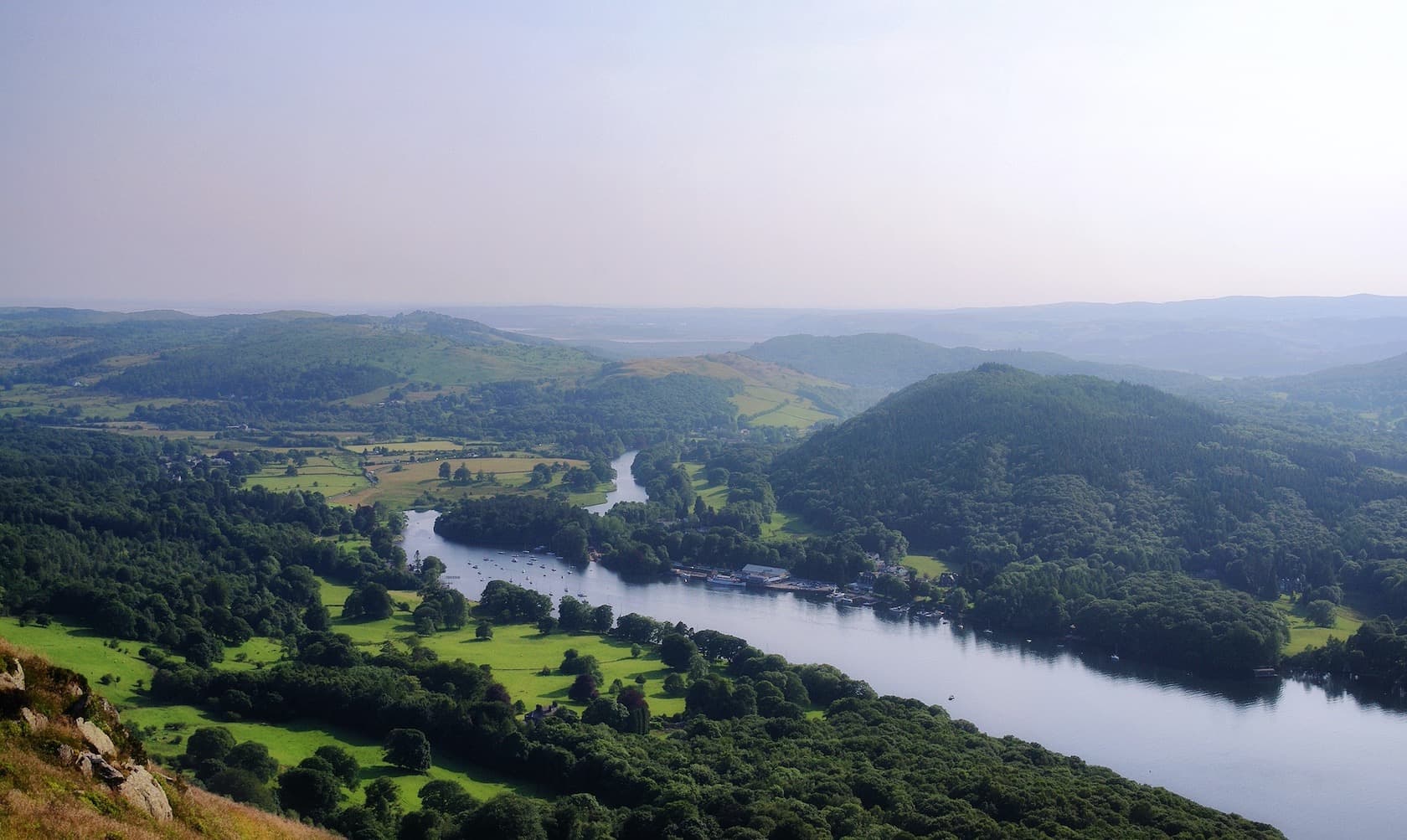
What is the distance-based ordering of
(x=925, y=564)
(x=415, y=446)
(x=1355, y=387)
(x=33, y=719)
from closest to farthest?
(x=33, y=719), (x=925, y=564), (x=415, y=446), (x=1355, y=387)

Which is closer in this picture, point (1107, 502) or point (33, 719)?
point (33, 719)

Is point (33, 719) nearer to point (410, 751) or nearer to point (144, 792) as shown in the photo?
point (144, 792)

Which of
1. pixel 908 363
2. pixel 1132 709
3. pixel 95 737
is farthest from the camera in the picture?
pixel 908 363

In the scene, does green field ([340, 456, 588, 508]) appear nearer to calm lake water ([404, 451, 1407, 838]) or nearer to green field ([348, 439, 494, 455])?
green field ([348, 439, 494, 455])

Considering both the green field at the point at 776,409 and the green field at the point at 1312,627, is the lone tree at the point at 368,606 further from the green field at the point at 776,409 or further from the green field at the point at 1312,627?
the green field at the point at 776,409

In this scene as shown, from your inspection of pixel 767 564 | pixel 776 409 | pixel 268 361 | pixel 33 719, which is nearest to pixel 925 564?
pixel 767 564

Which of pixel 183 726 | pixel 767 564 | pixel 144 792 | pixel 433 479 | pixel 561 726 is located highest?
pixel 144 792

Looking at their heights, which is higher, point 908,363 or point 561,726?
point 908,363
